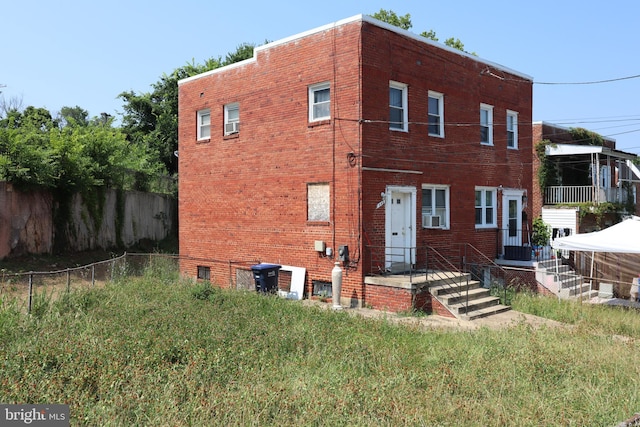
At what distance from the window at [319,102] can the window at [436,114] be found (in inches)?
137

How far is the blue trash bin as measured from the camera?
47.2 feet

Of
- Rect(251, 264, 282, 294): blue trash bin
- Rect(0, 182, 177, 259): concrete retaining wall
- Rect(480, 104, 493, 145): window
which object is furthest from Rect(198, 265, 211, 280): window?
Rect(480, 104, 493, 145): window

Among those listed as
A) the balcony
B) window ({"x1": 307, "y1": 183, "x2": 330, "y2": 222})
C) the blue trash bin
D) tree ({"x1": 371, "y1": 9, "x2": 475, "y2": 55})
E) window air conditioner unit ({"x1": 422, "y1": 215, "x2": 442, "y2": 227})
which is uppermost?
tree ({"x1": 371, "y1": 9, "x2": 475, "y2": 55})

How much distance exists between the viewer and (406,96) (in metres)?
14.8

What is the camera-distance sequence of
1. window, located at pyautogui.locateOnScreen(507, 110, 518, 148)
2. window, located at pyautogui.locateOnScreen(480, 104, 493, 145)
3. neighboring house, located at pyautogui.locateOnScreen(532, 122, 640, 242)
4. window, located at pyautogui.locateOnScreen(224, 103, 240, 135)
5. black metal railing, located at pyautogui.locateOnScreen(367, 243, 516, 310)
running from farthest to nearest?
neighboring house, located at pyautogui.locateOnScreen(532, 122, 640, 242) < window, located at pyautogui.locateOnScreen(507, 110, 518, 148) < window, located at pyautogui.locateOnScreen(480, 104, 493, 145) < window, located at pyautogui.locateOnScreen(224, 103, 240, 135) < black metal railing, located at pyautogui.locateOnScreen(367, 243, 516, 310)

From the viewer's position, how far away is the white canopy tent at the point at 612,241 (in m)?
14.5

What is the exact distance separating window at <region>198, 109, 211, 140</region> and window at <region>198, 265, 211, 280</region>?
4766 mm

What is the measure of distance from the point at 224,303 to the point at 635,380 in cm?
802

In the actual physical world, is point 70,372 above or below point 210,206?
below

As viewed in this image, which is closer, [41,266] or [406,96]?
[406,96]

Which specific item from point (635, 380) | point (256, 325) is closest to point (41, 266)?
point (256, 325)

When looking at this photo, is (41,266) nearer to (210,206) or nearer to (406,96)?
(210,206)

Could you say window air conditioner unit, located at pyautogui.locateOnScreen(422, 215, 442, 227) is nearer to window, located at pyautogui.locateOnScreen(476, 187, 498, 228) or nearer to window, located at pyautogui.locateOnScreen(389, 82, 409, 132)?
window, located at pyautogui.locateOnScreen(476, 187, 498, 228)

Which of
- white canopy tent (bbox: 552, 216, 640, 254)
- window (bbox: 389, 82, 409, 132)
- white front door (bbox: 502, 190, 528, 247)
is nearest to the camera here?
white canopy tent (bbox: 552, 216, 640, 254)
